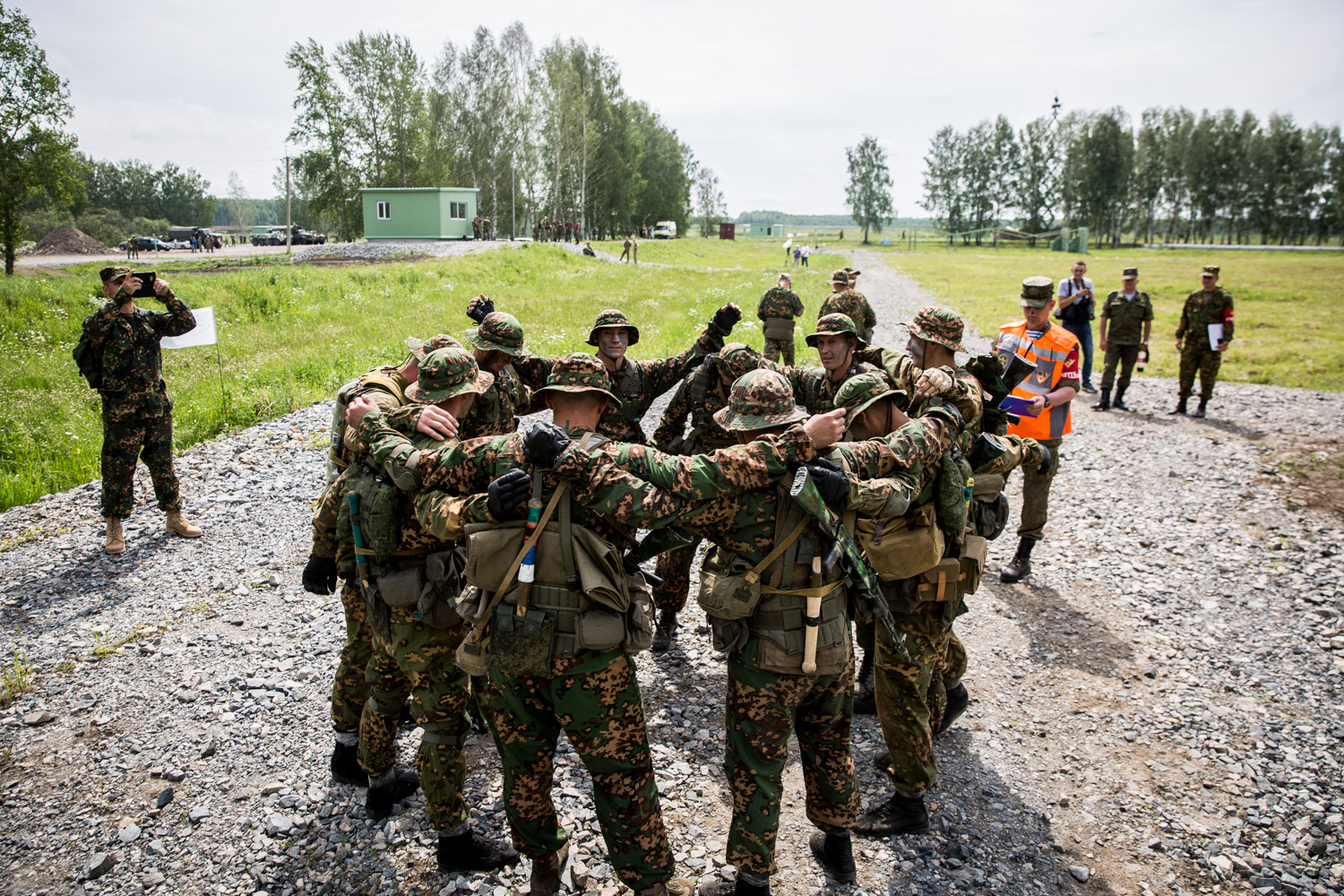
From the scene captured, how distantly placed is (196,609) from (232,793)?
2.42 metres

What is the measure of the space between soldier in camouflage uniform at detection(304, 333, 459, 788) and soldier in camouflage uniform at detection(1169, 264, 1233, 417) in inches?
499

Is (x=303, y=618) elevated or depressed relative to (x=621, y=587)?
depressed

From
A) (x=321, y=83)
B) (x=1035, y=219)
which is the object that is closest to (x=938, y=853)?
(x=321, y=83)

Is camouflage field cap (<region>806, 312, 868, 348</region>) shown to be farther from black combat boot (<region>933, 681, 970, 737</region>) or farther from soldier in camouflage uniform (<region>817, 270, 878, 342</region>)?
black combat boot (<region>933, 681, 970, 737</region>)

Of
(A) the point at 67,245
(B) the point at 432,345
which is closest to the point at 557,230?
(A) the point at 67,245

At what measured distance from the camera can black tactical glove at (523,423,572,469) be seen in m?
3.01

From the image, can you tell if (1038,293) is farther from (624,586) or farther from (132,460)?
(132,460)

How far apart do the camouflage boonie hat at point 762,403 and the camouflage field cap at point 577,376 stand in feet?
1.92

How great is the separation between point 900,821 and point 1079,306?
8.41 m

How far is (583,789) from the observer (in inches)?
169

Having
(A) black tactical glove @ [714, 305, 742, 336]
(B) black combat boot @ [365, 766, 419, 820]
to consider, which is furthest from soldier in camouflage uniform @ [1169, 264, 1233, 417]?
(B) black combat boot @ [365, 766, 419, 820]

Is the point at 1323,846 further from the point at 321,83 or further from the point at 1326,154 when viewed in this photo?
the point at 1326,154

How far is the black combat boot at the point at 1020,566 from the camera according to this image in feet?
23.0

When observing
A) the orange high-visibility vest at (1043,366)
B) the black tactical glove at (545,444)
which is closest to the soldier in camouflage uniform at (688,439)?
the black tactical glove at (545,444)
